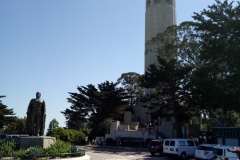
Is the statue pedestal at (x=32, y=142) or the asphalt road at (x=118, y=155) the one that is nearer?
the statue pedestal at (x=32, y=142)

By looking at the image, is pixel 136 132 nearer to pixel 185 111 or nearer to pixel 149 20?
pixel 185 111

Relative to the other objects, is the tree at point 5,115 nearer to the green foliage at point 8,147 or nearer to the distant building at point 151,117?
the distant building at point 151,117

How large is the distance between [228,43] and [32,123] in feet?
56.5

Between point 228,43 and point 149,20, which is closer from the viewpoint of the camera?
point 228,43

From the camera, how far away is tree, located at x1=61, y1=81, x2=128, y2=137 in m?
43.4

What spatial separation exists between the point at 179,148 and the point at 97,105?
2362 cm

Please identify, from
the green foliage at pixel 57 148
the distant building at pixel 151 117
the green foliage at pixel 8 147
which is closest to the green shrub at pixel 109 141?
the distant building at pixel 151 117

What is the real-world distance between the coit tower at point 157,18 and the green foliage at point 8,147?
4265cm

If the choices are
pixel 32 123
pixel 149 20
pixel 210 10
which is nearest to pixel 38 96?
pixel 32 123

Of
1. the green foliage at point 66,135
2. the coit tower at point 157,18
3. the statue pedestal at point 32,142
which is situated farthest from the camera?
the coit tower at point 157,18

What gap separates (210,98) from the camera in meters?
25.1

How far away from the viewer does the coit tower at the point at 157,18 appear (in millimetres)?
55209

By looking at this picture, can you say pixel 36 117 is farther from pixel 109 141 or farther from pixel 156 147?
pixel 109 141

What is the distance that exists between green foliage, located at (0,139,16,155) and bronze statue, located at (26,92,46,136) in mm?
1194
